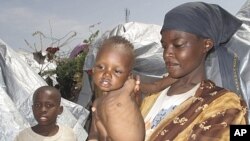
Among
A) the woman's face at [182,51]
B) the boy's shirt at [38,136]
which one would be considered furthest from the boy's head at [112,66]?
the boy's shirt at [38,136]

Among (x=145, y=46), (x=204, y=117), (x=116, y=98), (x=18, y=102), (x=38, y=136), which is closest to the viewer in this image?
(x=204, y=117)

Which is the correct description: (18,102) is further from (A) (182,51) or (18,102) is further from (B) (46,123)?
(A) (182,51)

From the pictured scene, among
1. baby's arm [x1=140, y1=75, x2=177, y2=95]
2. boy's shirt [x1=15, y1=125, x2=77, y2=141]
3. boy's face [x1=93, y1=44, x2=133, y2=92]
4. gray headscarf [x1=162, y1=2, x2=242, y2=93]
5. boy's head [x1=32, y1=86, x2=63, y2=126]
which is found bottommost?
boy's shirt [x1=15, y1=125, x2=77, y2=141]

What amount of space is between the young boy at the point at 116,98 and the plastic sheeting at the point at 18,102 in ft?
6.75

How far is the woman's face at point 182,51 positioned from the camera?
5.78 feet

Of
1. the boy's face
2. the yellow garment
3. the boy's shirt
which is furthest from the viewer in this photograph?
the boy's shirt

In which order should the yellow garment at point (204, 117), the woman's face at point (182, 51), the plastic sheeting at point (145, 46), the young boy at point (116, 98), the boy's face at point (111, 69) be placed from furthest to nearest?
the plastic sheeting at point (145, 46), the boy's face at point (111, 69), the young boy at point (116, 98), the woman's face at point (182, 51), the yellow garment at point (204, 117)

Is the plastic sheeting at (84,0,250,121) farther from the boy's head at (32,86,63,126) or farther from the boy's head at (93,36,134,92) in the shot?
the boy's head at (93,36,134,92)

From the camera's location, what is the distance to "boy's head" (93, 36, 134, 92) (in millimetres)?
2117

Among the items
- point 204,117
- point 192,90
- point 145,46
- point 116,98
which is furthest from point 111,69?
point 145,46

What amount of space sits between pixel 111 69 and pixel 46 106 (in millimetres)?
1872

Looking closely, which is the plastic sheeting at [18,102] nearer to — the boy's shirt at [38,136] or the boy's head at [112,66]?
the boy's shirt at [38,136]

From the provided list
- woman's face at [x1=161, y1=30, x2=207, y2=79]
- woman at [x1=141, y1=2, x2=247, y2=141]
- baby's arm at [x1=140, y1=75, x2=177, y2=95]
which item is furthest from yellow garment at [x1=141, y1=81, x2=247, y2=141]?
baby's arm at [x1=140, y1=75, x2=177, y2=95]

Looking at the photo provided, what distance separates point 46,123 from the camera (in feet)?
12.4
